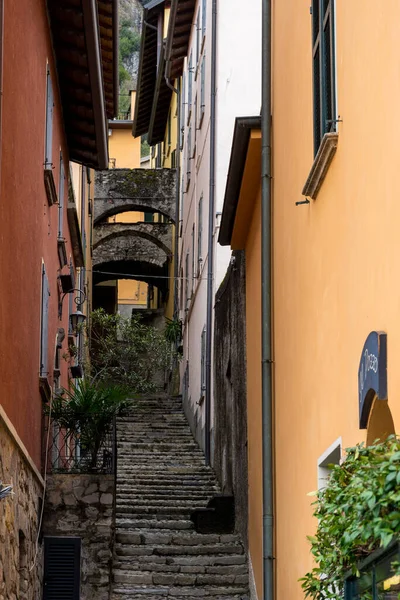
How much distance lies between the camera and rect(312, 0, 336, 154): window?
670 cm

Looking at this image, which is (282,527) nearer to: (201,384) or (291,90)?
(291,90)

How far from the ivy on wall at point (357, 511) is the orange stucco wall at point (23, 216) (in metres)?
4.83

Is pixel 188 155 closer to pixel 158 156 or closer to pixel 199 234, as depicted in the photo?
pixel 199 234

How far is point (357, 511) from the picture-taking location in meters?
4.05

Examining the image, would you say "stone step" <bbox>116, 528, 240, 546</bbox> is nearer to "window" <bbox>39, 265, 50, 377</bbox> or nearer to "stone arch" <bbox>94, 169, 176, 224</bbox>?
"window" <bbox>39, 265, 50, 377</bbox>

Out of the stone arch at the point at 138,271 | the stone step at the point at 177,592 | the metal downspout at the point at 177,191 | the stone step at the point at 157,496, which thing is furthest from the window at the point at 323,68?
the stone arch at the point at 138,271

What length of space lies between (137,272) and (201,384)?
1652cm

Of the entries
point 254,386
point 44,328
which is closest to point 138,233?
point 44,328

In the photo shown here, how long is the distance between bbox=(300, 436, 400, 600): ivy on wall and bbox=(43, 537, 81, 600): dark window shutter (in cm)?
673

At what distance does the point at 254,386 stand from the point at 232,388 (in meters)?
2.80

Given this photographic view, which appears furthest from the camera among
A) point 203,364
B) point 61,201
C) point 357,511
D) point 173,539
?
point 203,364

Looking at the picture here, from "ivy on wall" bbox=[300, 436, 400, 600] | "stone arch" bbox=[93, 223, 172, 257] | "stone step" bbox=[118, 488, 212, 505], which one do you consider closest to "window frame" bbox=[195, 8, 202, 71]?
"stone arch" bbox=[93, 223, 172, 257]

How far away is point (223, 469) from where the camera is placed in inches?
619

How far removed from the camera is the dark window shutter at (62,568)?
38.7 feet
